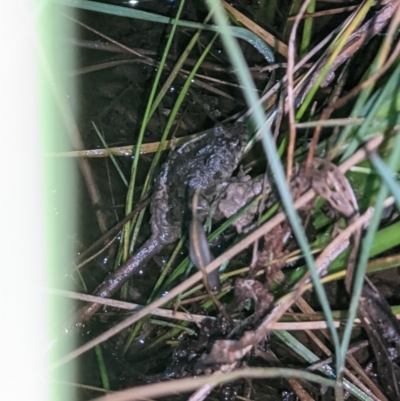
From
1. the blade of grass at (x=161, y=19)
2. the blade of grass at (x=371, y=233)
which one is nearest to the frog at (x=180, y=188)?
the blade of grass at (x=161, y=19)

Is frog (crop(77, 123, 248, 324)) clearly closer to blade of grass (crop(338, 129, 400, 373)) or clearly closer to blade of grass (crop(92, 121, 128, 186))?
blade of grass (crop(92, 121, 128, 186))

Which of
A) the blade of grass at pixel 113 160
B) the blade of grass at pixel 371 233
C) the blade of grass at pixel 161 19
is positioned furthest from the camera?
the blade of grass at pixel 113 160

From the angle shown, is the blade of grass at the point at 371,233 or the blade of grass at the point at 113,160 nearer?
the blade of grass at the point at 371,233

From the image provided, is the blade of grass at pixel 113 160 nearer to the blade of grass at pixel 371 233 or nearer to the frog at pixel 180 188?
the frog at pixel 180 188

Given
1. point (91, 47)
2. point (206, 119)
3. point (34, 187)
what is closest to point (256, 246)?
point (206, 119)

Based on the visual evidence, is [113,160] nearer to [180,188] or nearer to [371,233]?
[180,188]

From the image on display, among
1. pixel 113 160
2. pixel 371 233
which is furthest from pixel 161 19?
pixel 371 233

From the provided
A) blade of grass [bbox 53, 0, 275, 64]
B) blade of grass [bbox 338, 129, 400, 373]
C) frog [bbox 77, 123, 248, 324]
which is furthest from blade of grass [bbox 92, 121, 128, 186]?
blade of grass [bbox 338, 129, 400, 373]

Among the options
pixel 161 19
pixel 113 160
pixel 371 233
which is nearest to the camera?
pixel 371 233

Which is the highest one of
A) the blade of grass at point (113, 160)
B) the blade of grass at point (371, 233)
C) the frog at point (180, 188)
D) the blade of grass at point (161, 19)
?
the blade of grass at point (161, 19)
